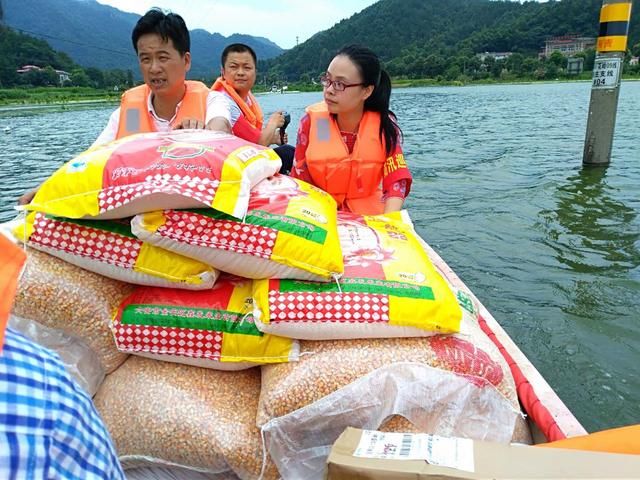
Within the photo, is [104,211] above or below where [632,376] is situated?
above

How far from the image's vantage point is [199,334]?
1.71 metres

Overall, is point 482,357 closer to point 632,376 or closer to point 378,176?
point 378,176

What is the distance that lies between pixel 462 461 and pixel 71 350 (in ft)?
4.27

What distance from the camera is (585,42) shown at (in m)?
66.1

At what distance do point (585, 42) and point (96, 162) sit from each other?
76.5 meters

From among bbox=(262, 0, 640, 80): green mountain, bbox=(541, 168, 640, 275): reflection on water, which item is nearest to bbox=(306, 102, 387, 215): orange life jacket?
bbox=(541, 168, 640, 275): reflection on water

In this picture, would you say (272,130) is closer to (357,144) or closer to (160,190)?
(357,144)

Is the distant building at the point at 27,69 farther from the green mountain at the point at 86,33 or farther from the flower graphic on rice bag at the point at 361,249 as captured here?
the flower graphic on rice bag at the point at 361,249

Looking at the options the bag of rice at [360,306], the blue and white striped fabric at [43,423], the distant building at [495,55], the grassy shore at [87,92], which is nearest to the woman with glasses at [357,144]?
the bag of rice at [360,306]

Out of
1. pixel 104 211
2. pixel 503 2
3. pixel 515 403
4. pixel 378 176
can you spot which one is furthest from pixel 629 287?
pixel 503 2

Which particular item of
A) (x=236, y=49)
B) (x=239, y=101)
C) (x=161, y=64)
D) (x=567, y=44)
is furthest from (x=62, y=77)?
(x=161, y=64)

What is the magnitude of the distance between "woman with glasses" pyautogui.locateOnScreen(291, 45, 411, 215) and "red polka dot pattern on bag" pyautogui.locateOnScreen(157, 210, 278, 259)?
135cm

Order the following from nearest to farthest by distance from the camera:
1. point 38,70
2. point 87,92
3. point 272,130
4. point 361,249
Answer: point 361,249 < point 272,130 < point 87,92 < point 38,70

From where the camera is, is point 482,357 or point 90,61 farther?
point 90,61
